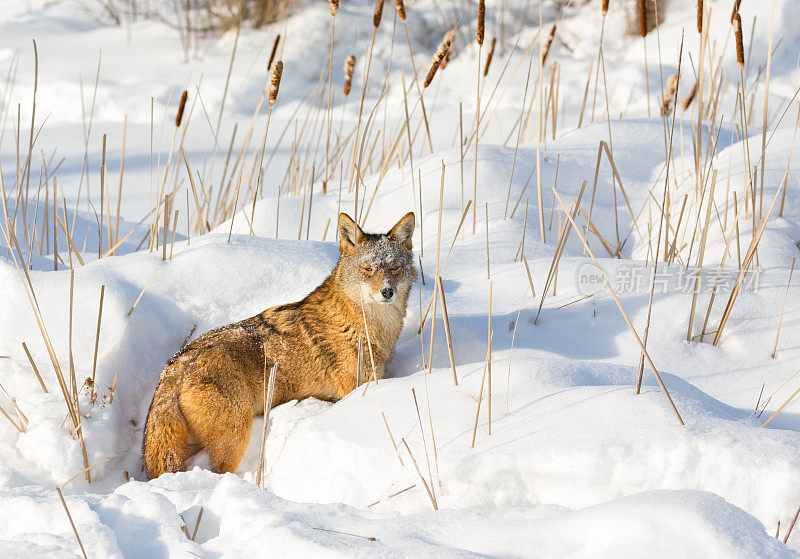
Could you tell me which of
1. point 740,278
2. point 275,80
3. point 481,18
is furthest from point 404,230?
point 740,278

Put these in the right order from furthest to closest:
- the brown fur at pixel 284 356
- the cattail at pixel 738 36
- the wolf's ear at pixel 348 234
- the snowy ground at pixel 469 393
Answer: the wolf's ear at pixel 348 234 < the cattail at pixel 738 36 < the brown fur at pixel 284 356 < the snowy ground at pixel 469 393

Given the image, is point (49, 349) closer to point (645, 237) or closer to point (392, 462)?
point (392, 462)

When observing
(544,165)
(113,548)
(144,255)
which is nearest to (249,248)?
(144,255)

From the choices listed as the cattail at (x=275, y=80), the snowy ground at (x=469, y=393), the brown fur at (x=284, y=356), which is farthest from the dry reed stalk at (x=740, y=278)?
the cattail at (x=275, y=80)

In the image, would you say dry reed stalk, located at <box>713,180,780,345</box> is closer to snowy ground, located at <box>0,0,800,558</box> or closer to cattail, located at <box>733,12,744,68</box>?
snowy ground, located at <box>0,0,800,558</box>

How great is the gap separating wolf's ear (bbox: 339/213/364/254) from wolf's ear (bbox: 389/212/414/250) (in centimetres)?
17

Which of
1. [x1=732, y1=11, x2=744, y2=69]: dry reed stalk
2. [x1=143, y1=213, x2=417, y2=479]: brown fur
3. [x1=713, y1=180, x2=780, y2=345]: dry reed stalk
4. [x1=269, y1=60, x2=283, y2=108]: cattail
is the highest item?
[x1=732, y1=11, x2=744, y2=69]: dry reed stalk

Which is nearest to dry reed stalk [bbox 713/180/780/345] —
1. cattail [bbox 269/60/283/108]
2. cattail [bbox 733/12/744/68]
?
cattail [bbox 733/12/744/68]

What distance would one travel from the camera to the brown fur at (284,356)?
9.73ft

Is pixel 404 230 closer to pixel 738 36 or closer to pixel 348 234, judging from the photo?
pixel 348 234

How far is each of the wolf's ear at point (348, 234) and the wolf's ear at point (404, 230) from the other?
0.17 m

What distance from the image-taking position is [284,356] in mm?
3305

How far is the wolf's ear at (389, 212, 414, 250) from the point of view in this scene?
137 inches

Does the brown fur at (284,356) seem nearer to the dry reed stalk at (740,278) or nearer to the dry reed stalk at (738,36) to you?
the dry reed stalk at (740,278)
